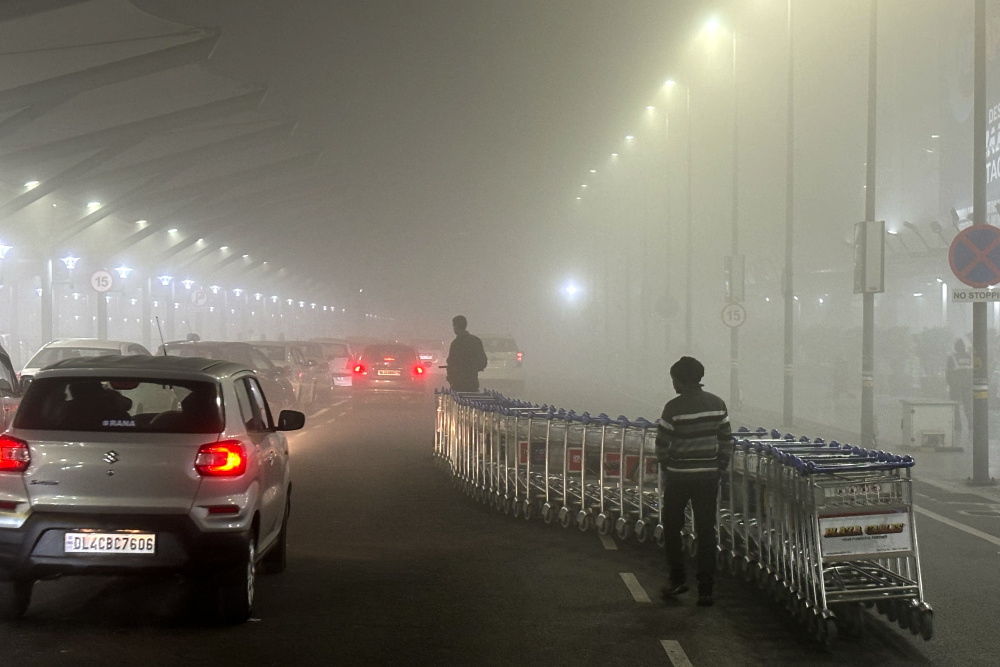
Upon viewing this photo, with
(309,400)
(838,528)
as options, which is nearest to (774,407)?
(309,400)

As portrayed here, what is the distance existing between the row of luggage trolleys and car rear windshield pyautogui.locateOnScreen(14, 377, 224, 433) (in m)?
3.63

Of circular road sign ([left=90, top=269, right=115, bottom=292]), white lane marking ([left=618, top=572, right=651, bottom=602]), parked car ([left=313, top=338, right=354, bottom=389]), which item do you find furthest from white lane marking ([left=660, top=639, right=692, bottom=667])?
circular road sign ([left=90, top=269, right=115, bottom=292])

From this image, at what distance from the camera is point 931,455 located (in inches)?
838

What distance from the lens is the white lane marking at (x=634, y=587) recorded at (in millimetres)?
8656

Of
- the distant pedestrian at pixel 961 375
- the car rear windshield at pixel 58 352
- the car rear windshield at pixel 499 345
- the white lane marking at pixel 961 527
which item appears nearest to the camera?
the white lane marking at pixel 961 527

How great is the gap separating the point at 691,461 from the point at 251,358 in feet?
63.4

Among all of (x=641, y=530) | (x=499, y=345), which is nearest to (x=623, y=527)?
(x=641, y=530)

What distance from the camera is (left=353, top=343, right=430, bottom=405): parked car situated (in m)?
31.9

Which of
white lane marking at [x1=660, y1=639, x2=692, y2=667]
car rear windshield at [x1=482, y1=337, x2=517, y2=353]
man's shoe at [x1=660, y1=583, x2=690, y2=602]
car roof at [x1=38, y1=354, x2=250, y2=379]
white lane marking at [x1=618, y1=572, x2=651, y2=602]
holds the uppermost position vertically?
car roof at [x1=38, y1=354, x2=250, y2=379]

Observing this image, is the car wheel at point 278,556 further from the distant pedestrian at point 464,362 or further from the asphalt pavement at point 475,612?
the distant pedestrian at point 464,362

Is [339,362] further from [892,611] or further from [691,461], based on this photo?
[892,611]

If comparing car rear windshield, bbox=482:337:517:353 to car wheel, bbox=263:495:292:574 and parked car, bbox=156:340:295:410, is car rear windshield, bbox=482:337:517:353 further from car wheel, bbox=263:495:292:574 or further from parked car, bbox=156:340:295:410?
car wheel, bbox=263:495:292:574

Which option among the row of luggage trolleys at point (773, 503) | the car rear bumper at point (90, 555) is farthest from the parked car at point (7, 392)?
the car rear bumper at point (90, 555)

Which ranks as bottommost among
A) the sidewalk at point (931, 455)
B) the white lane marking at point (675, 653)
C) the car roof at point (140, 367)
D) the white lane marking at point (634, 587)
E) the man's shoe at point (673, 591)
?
the sidewalk at point (931, 455)
